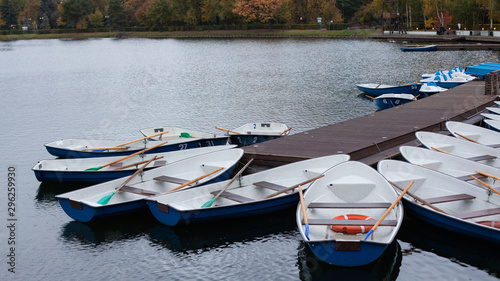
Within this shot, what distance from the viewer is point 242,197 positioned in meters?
13.3

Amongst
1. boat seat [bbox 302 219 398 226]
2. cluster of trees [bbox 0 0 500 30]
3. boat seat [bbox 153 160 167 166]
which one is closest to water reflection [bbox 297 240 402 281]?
boat seat [bbox 302 219 398 226]

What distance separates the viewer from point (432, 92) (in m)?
28.7

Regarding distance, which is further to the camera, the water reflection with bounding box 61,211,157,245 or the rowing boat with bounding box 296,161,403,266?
the water reflection with bounding box 61,211,157,245

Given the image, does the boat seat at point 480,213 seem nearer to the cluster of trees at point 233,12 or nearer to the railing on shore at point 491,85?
the railing on shore at point 491,85

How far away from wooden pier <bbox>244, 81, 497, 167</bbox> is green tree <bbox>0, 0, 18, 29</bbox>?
15517 centimetres

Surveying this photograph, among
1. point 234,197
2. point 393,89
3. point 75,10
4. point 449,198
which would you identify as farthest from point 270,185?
point 75,10

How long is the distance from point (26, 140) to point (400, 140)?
1757 cm

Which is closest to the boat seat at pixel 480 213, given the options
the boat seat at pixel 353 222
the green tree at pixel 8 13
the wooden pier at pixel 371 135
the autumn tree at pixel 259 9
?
the boat seat at pixel 353 222

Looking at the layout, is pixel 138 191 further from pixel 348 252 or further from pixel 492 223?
pixel 492 223

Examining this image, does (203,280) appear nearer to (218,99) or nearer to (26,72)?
(218,99)

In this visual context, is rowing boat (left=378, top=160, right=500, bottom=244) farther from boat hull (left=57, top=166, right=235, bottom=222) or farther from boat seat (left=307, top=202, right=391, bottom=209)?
boat hull (left=57, top=166, right=235, bottom=222)

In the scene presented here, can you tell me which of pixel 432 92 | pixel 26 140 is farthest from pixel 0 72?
pixel 432 92

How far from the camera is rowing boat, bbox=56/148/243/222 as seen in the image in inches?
511

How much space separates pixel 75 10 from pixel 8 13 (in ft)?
77.1
